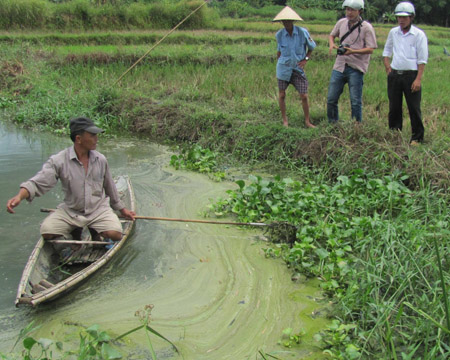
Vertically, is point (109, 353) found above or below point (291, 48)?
below

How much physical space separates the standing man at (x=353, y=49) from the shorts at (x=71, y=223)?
10.2ft

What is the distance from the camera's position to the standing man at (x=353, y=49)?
5199 mm

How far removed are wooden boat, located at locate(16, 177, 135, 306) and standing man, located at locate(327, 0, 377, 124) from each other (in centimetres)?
298

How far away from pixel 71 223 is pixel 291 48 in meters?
3.47

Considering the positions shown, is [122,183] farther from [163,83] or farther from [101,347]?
[163,83]

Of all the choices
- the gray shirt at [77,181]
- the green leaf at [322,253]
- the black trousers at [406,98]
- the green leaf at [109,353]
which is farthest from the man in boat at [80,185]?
the black trousers at [406,98]

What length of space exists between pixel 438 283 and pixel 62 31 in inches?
513

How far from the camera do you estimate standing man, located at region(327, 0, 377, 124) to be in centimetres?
520

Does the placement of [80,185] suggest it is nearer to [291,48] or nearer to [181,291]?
[181,291]

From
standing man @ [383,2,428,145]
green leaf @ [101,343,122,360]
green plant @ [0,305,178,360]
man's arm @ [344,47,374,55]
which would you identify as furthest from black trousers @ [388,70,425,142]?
green leaf @ [101,343,122,360]

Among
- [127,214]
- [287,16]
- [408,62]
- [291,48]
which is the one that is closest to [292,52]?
[291,48]

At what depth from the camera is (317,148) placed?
5.43 metres

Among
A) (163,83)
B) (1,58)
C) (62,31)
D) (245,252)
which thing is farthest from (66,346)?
(62,31)

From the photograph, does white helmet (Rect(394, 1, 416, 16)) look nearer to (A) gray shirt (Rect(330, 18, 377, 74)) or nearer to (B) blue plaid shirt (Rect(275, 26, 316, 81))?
(A) gray shirt (Rect(330, 18, 377, 74))
